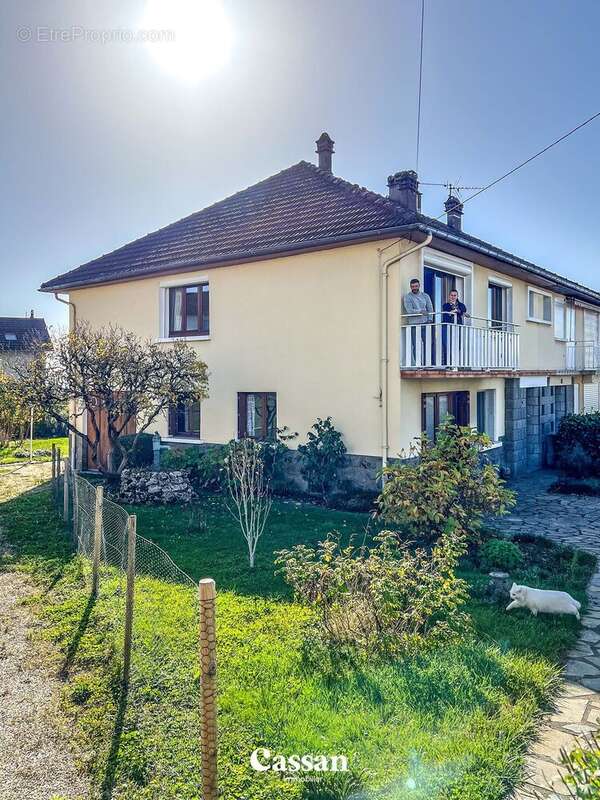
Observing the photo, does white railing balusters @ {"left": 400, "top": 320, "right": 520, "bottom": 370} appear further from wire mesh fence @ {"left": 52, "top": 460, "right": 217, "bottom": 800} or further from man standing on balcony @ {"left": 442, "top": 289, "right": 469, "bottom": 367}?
wire mesh fence @ {"left": 52, "top": 460, "right": 217, "bottom": 800}

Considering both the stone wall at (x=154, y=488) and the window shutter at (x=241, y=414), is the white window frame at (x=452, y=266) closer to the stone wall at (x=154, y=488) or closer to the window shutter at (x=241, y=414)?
the window shutter at (x=241, y=414)

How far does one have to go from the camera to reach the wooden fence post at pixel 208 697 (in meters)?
3.27

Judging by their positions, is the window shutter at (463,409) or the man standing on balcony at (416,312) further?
the window shutter at (463,409)

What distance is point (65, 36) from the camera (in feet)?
31.3

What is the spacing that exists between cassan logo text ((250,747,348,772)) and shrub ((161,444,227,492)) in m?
8.75

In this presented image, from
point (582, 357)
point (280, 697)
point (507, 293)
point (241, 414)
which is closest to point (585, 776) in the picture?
point (280, 697)

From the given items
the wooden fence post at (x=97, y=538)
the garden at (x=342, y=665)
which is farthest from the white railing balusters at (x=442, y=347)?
the wooden fence post at (x=97, y=538)

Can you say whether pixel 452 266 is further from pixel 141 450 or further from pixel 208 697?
pixel 208 697

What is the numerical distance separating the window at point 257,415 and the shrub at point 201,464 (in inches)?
36.4

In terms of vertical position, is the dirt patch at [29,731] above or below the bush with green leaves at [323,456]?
below

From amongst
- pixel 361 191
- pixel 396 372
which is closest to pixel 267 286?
pixel 361 191

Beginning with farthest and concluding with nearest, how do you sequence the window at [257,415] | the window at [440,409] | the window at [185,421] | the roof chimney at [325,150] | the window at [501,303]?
the window at [501,303] → the roof chimney at [325,150] → the window at [185,421] → the window at [257,415] → the window at [440,409]

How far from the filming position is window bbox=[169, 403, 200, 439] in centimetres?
1562

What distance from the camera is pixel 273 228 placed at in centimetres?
1418
